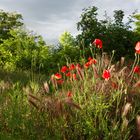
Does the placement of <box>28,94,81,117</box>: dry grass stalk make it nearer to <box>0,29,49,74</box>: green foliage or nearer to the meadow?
the meadow

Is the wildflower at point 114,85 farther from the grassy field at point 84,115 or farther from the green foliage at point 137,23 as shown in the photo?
the green foliage at point 137,23

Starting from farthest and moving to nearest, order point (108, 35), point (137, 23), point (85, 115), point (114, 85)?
point (137, 23)
point (108, 35)
point (114, 85)
point (85, 115)

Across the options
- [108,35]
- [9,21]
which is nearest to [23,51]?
[108,35]

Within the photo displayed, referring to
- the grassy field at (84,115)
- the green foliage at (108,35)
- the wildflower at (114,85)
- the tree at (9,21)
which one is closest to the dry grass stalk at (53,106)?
the grassy field at (84,115)

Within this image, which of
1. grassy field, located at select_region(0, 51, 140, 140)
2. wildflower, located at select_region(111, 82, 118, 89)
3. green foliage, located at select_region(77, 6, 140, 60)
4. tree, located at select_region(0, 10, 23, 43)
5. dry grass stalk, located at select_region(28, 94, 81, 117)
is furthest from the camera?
tree, located at select_region(0, 10, 23, 43)

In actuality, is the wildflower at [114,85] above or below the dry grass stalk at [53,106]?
above

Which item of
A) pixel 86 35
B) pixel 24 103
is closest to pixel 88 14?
pixel 86 35

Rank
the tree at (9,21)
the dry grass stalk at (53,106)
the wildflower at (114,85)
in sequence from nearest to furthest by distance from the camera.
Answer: the dry grass stalk at (53,106), the wildflower at (114,85), the tree at (9,21)

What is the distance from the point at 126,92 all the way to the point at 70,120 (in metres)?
0.80

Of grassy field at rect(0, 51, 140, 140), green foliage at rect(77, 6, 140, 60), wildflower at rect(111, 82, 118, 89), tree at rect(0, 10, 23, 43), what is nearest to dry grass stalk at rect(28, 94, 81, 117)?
grassy field at rect(0, 51, 140, 140)

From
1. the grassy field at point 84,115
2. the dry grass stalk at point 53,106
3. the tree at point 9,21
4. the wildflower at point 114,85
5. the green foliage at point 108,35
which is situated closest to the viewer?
the grassy field at point 84,115

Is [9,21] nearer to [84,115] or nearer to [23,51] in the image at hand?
[23,51]

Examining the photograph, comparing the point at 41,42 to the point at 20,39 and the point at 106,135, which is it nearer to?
the point at 20,39

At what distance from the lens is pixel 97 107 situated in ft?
18.7
